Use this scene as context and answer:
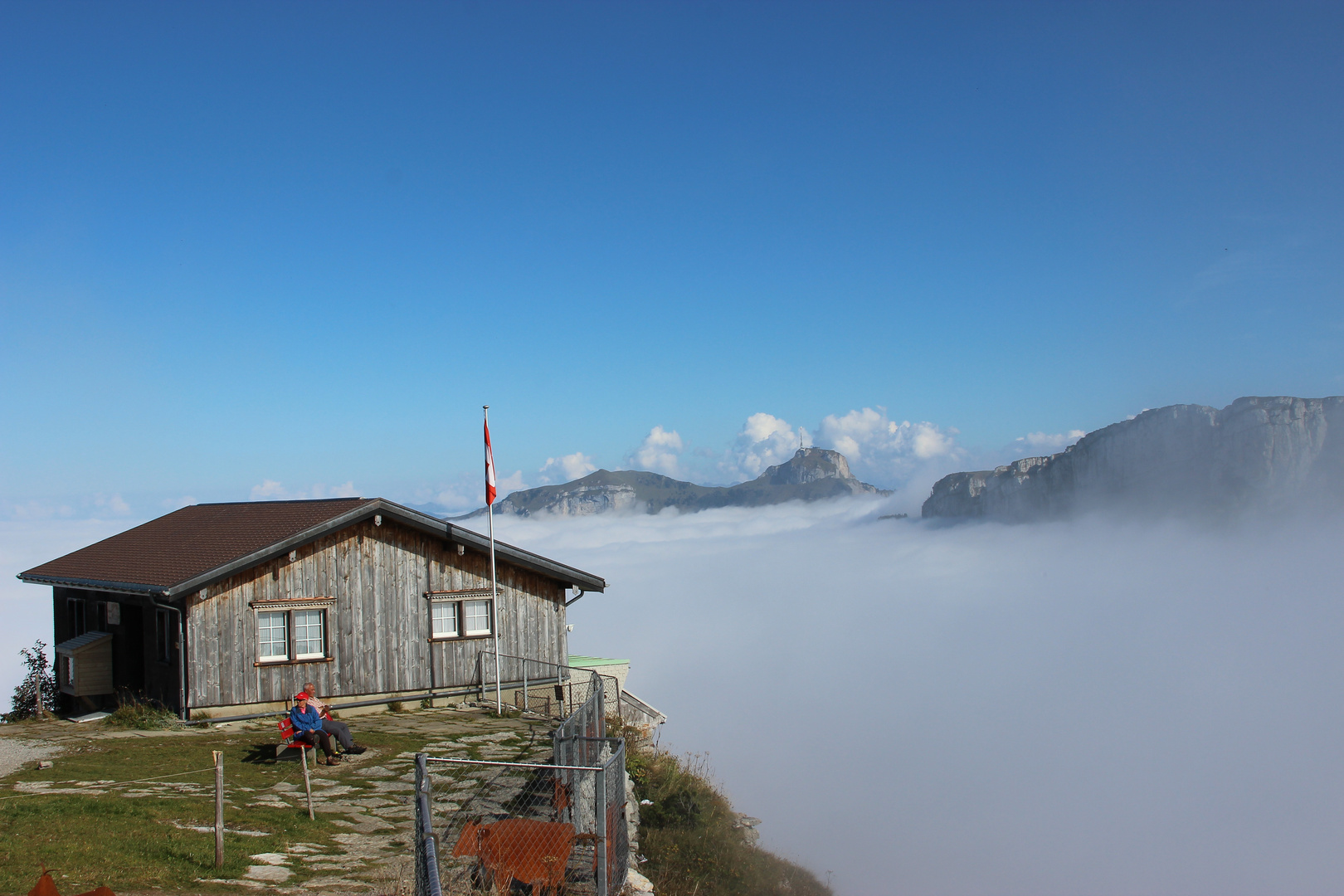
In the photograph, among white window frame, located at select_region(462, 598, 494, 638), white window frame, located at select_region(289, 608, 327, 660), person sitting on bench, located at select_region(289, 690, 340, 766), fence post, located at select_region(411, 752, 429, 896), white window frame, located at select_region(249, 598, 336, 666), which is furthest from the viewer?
white window frame, located at select_region(462, 598, 494, 638)

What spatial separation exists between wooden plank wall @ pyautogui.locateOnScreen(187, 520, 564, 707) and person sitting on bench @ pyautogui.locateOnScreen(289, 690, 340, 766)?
5.78m

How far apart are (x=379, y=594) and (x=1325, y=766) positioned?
162m

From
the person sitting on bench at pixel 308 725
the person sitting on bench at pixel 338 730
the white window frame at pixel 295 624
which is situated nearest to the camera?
the person sitting on bench at pixel 308 725

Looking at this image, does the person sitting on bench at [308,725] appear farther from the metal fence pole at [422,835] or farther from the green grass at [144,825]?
the metal fence pole at [422,835]

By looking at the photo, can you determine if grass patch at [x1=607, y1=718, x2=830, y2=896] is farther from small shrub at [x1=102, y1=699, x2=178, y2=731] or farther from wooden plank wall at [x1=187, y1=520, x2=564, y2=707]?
small shrub at [x1=102, y1=699, x2=178, y2=731]

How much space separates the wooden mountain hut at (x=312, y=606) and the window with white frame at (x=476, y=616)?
29 millimetres

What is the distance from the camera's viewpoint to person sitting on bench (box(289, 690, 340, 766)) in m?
13.5

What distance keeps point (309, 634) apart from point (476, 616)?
387cm

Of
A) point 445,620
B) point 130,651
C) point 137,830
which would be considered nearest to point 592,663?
point 445,620

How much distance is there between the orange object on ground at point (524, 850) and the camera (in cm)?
823

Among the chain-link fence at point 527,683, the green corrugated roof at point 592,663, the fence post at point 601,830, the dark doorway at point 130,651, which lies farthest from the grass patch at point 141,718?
the green corrugated roof at point 592,663

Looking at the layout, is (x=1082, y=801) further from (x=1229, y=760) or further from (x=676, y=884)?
(x=676, y=884)

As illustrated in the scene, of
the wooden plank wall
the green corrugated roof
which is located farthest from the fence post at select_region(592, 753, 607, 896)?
the green corrugated roof

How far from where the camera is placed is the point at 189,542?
22.0 m
